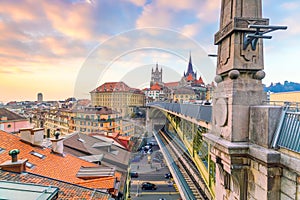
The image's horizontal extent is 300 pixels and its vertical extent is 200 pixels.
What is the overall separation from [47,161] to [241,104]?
9062 millimetres

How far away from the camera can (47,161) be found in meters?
9.41

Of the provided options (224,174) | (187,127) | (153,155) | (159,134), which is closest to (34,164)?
(224,174)

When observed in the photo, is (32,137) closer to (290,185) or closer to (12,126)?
(290,185)

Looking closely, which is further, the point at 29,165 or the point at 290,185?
the point at 29,165

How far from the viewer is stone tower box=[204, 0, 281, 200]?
13.4ft

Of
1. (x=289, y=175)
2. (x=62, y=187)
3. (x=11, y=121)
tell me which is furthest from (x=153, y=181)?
(x=289, y=175)

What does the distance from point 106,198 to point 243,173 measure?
4281mm

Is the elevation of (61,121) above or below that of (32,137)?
below

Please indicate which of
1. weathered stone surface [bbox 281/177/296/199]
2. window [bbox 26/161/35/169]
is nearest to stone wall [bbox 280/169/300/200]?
weathered stone surface [bbox 281/177/296/199]

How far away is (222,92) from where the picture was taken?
16.3ft

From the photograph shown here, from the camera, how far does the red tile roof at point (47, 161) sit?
8.17 meters

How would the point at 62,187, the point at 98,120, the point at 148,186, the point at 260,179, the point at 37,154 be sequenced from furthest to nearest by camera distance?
1. the point at 98,120
2. the point at 148,186
3. the point at 37,154
4. the point at 62,187
5. the point at 260,179

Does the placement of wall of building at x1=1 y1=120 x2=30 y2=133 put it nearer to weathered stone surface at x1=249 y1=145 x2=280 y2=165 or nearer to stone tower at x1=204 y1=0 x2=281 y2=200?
stone tower at x1=204 y1=0 x2=281 y2=200

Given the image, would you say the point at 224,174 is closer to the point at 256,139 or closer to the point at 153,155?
the point at 256,139
